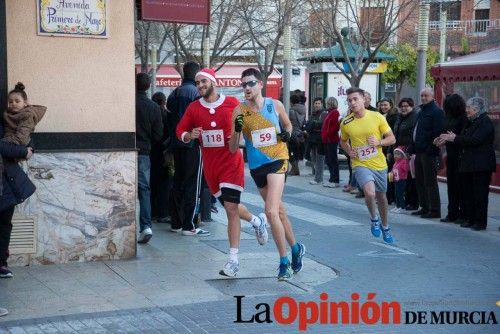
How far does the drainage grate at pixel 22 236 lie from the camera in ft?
26.3

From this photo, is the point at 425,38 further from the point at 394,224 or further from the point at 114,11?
the point at 114,11

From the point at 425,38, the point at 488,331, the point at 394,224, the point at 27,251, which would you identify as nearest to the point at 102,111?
the point at 27,251

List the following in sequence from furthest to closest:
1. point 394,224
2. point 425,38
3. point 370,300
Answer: point 425,38, point 394,224, point 370,300

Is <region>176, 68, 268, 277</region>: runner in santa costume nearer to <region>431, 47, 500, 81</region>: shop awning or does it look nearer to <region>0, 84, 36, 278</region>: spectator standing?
<region>0, 84, 36, 278</region>: spectator standing

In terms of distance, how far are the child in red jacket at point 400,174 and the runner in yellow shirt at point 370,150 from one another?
3.05 meters

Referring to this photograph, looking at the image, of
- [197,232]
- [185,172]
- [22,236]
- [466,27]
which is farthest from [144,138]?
[466,27]

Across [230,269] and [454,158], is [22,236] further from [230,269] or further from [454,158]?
[454,158]

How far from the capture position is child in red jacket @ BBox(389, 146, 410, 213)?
13.2 metres

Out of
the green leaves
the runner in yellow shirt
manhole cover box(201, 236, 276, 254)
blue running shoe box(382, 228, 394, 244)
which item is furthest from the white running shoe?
the green leaves

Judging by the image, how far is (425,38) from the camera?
54.8 ft

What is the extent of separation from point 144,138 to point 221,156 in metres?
1.97

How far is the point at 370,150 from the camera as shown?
396 inches

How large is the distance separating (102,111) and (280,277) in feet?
7.90

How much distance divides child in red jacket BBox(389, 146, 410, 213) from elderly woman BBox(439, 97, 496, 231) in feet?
5.29
